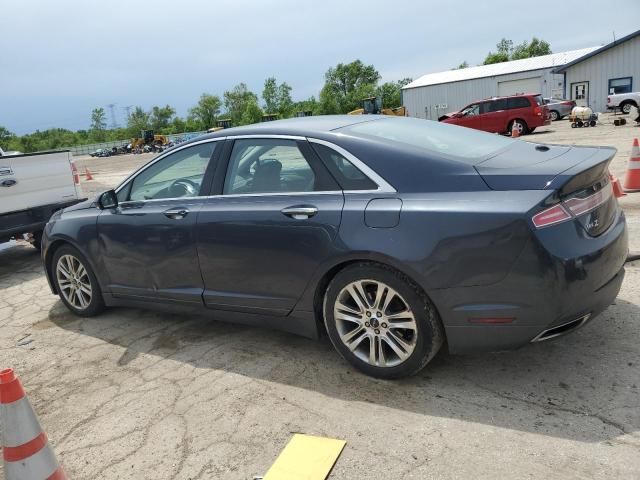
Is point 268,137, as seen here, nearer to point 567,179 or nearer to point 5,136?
point 567,179

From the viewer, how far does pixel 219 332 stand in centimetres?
439

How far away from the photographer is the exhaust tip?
283 centimetres

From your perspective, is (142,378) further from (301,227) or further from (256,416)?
(301,227)

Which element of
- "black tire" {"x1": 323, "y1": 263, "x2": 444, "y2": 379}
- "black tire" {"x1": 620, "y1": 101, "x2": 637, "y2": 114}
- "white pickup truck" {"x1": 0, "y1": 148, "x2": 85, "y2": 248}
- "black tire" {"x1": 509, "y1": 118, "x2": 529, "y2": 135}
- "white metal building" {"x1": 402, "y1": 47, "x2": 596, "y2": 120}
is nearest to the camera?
"black tire" {"x1": 323, "y1": 263, "x2": 444, "y2": 379}

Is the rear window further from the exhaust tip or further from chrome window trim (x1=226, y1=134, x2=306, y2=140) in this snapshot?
the exhaust tip

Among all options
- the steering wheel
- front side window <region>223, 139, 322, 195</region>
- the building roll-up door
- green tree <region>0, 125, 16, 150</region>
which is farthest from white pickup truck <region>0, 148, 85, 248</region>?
green tree <region>0, 125, 16, 150</region>

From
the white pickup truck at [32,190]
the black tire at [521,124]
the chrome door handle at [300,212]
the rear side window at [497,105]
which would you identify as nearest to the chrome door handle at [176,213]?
the chrome door handle at [300,212]

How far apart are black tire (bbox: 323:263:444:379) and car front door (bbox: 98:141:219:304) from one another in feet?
3.96

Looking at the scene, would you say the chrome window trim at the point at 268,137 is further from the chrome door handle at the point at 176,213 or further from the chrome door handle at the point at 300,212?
the chrome door handle at the point at 176,213

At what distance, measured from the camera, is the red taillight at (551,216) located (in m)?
2.70

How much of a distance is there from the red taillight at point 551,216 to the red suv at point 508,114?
20597 millimetres

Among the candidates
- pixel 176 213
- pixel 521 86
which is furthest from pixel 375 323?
pixel 521 86

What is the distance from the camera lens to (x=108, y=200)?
457cm

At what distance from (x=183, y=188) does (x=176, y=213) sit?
0.99 ft
